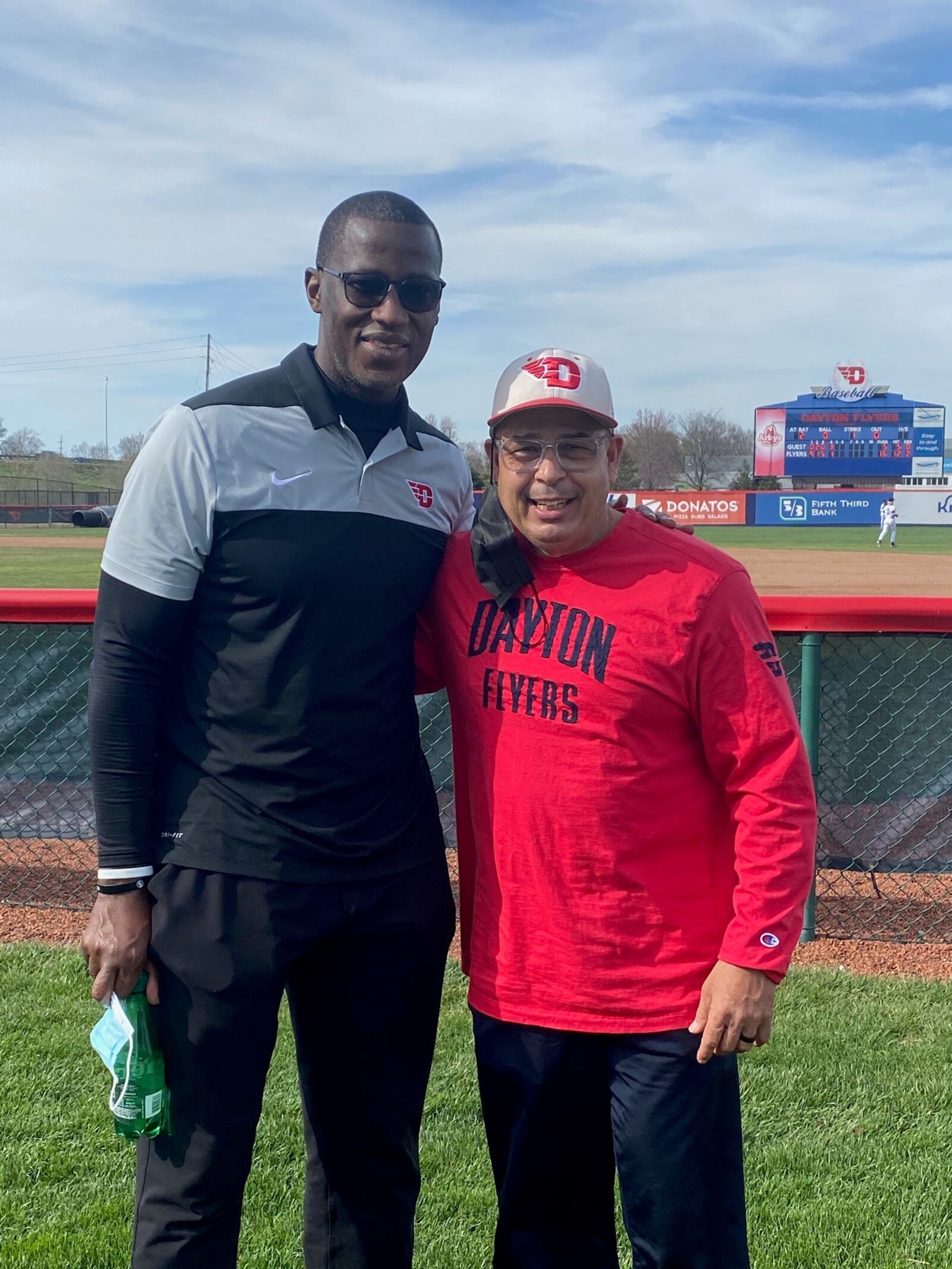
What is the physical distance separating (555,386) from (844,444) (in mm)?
64581

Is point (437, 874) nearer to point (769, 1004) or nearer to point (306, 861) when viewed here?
point (306, 861)

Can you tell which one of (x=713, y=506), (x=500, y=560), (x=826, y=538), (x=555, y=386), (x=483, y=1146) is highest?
(x=713, y=506)

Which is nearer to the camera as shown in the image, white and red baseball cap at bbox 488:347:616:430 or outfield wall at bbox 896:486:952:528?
white and red baseball cap at bbox 488:347:616:430

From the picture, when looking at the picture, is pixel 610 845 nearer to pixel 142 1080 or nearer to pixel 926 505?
pixel 142 1080

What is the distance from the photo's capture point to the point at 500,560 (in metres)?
2.31

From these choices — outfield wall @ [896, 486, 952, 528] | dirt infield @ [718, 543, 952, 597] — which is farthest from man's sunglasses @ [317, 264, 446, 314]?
outfield wall @ [896, 486, 952, 528]

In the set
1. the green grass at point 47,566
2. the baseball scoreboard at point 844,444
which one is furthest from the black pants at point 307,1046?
the baseball scoreboard at point 844,444

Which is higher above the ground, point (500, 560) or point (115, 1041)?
point (500, 560)

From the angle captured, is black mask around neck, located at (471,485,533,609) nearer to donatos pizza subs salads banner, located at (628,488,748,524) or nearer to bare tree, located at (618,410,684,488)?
donatos pizza subs salads banner, located at (628,488,748,524)

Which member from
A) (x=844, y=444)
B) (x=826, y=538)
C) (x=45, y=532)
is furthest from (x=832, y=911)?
(x=844, y=444)

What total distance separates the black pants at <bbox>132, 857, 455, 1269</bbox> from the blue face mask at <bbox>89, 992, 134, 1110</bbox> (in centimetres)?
7

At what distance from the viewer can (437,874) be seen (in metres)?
2.46

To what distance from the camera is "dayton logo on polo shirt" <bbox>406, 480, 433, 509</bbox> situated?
2.48 metres

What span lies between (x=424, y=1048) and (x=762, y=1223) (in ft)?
3.66
